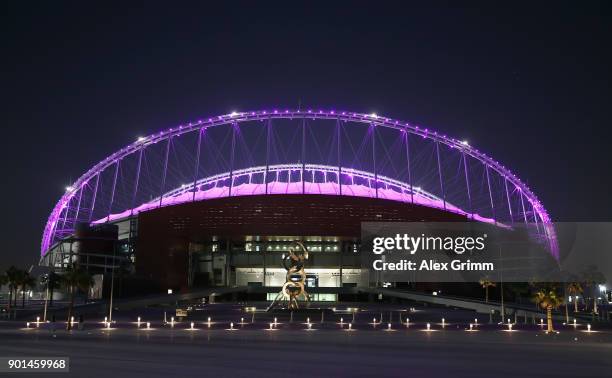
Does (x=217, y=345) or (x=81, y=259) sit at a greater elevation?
(x=81, y=259)

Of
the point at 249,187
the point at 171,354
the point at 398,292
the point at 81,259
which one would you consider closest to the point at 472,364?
the point at 171,354

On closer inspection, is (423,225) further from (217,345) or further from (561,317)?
(217,345)

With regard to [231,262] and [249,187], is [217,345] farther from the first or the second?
[231,262]

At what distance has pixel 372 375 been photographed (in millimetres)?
17375

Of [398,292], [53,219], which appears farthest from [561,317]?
[53,219]

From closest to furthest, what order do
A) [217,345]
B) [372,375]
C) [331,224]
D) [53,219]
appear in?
1. [372,375]
2. [217,345]
3. [331,224]
4. [53,219]

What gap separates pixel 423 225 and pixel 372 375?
7585 centimetres

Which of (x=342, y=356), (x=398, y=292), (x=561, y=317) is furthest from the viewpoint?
(x=398, y=292)

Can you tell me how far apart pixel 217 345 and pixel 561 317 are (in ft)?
116

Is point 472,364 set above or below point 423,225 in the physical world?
below

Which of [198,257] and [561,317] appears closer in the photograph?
[561,317]

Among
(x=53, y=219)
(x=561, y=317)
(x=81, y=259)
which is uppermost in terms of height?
(x=53, y=219)

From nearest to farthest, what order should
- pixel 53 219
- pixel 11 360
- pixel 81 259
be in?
pixel 11 360 < pixel 81 259 < pixel 53 219

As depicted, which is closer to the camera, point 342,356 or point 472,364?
point 472,364
